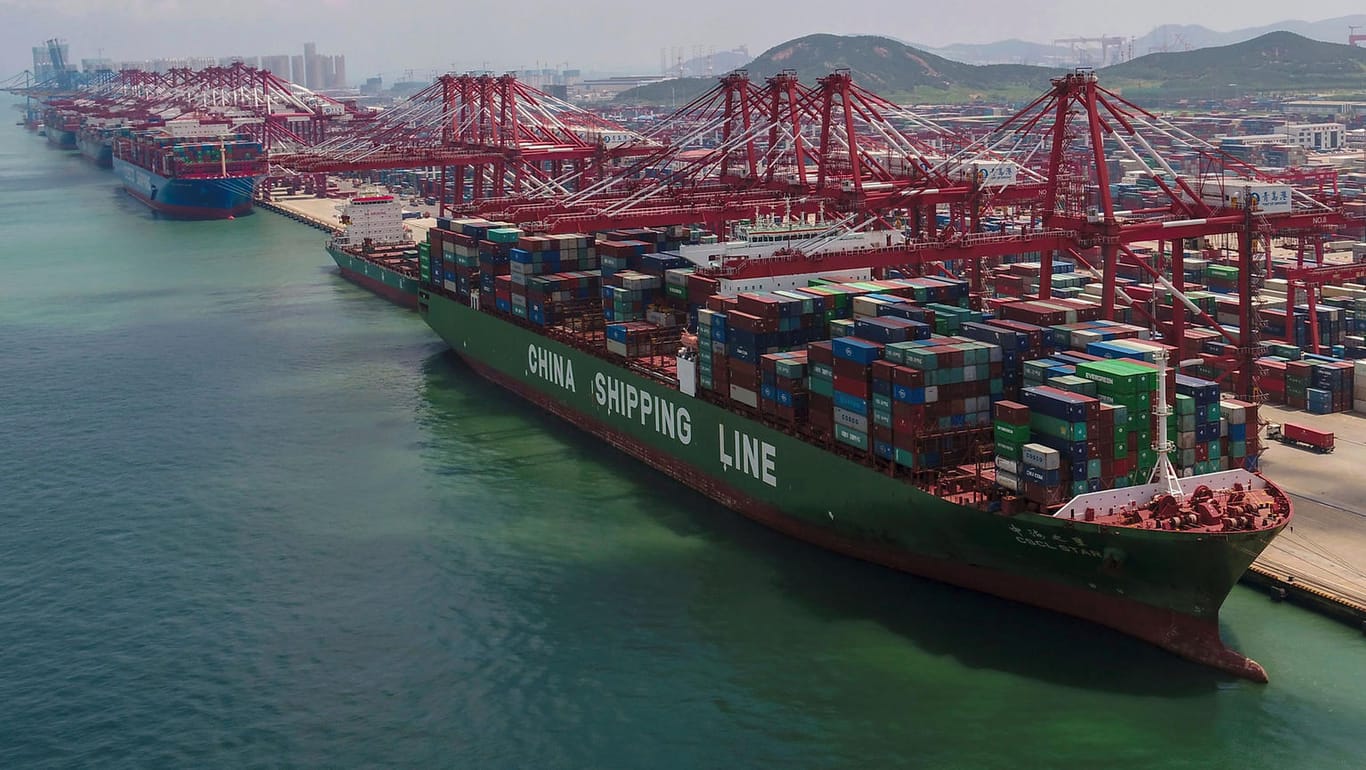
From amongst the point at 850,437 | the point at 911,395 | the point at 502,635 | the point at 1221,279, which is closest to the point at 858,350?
the point at 911,395

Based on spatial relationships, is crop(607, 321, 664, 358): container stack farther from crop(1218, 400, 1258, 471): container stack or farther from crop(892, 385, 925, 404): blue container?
crop(1218, 400, 1258, 471): container stack

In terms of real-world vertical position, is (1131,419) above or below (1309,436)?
above

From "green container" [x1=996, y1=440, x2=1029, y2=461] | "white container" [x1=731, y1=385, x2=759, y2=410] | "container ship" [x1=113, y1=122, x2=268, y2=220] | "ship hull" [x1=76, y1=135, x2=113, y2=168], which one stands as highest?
"ship hull" [x1=76, y1=135, x2=113, y2=168]

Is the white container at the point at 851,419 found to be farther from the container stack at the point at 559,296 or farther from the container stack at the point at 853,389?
the container stack at the point at 559,296

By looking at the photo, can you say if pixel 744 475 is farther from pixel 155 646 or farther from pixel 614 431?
pixel 155 646

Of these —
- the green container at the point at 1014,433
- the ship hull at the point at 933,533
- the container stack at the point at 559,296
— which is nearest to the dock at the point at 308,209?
the container stack at the point at 559,296

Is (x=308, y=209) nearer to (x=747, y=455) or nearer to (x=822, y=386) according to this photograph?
(x=747, y=455)

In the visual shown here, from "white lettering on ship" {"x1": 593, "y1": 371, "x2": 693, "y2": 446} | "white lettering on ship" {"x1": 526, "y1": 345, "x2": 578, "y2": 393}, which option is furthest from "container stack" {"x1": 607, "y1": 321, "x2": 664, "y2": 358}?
"white lettering on ship" {"x1": 526, "y1": 345, "x2": 578, "y2": 393}
